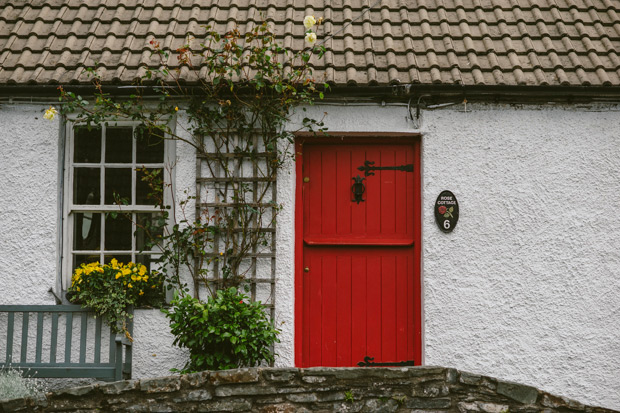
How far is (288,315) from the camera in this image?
5.30 metres

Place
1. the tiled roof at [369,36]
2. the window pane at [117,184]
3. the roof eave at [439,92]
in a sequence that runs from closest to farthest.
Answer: the roof eave at [439,92], the tiled roof at [369,36], the window pane at [117,184]

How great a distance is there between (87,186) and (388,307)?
→ 9.98ft

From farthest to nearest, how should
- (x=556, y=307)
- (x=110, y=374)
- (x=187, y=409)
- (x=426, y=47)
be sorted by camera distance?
(x=426, y=47)
(x=556, y=307)
(x=110, y=374)
(x=187, y=409)

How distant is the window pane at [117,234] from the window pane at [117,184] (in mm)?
170

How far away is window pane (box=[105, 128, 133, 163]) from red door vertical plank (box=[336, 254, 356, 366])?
2235 millimetres

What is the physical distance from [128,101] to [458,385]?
3.68 m

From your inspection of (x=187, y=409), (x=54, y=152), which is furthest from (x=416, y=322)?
(x=54, y=152)

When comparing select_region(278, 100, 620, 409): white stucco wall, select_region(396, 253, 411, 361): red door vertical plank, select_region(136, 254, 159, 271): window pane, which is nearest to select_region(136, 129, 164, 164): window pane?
select_region(136, 254, 159, 271): window pane

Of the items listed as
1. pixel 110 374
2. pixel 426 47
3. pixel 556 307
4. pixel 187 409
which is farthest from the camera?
pixel 426 47

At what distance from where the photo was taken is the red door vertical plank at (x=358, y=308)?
18.0 ft

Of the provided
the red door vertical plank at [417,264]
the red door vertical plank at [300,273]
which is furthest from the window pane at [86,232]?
the red door vertical plank at [417,264]

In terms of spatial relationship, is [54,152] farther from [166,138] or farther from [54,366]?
[54,366]

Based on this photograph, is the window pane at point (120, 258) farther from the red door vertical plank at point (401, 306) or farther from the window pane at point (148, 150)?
the red door vertical plank at point (401, 306)

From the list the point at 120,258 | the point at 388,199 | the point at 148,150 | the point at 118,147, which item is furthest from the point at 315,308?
the point at 118,147
